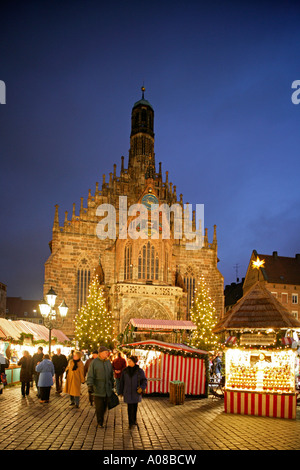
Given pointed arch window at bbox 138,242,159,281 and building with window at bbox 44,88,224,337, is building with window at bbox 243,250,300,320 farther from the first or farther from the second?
pointed arch window at bbox 138,242,159,281

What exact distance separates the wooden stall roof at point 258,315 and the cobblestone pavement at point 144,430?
3213 millimetres

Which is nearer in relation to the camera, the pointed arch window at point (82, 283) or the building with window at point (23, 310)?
the pointed arch window at point (82, 283)

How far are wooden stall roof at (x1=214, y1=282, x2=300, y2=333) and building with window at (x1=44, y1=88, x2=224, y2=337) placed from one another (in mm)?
20518

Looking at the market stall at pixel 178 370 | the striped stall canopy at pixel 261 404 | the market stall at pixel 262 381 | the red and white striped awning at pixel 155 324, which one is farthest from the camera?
the red and white striped awning at pixel 155 324

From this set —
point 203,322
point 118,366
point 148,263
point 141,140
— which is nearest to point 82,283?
point 148,263

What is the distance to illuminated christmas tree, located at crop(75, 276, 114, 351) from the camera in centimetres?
3397

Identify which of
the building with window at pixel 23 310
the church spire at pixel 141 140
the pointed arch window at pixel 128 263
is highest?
the church spire at pixel 141 140

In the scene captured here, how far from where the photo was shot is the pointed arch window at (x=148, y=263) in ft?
127

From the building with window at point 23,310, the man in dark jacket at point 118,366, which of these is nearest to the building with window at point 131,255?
the man in dark jacket at point 118,366

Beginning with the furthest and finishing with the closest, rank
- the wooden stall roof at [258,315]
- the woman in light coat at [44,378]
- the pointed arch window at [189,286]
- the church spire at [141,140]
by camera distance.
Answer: the church spire at [141,140] → the pointed arch window at [189,286] → the wooden stall roof at [258,315] → the woman in light coat at [44,378]

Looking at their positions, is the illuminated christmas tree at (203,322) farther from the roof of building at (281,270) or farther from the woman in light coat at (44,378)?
the woman in light coat at (44,378)

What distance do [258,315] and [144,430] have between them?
758 centimetres

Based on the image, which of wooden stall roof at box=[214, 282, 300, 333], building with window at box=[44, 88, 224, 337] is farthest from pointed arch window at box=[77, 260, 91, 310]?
wooden stall roof at box=[214, 282, 300, 333]

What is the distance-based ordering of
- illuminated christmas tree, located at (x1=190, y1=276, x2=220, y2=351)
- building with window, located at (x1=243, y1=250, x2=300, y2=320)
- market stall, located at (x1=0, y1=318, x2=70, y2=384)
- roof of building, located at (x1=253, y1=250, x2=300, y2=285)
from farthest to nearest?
roof of building, located at (x1=253, y1=250, x2=300, y2=285) < building with window, located at (x1=243, y1=250, x2=300, y2=320) < illuminated christmas tree, located at (x1=190, y1=276, x2=220, y2=351) < market stall, located at (x1=0, y1=318, x2=70, y2=384)
